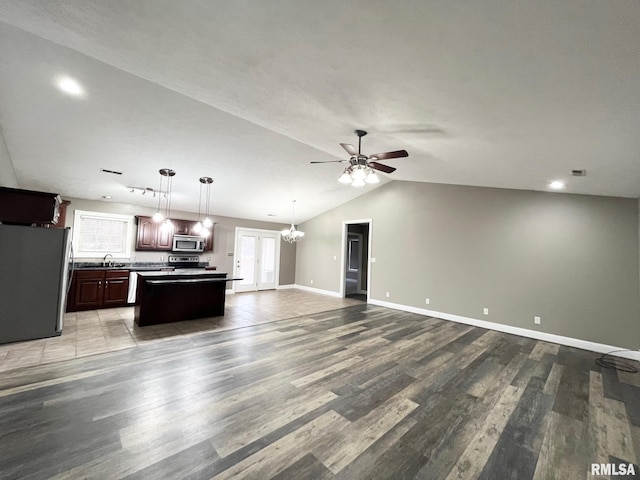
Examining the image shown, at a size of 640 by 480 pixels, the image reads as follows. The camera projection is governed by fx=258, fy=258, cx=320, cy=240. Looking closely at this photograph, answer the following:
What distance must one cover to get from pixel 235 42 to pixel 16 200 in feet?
13.2

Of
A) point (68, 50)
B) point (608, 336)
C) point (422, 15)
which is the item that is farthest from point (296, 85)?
point (608, 336)

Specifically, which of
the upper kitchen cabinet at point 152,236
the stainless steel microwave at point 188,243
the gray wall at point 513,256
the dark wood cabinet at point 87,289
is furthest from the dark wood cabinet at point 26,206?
the gray wall at point 513,256

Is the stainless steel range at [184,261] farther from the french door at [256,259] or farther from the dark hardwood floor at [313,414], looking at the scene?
the dark hardwood floor at [313,414]

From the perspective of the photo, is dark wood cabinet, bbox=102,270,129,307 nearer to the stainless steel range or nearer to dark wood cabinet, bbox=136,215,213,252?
dark wood cabinet, bbox=136,215,213,252

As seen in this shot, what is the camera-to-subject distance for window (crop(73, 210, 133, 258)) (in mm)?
5961

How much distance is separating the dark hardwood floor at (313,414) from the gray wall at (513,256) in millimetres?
1079

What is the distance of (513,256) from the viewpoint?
Answer: 4.88m

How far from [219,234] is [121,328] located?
4.04 m

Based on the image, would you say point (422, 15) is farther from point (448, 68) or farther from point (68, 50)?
point (68, 50)

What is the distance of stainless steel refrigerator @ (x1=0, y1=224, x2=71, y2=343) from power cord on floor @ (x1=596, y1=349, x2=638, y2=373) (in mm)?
7808

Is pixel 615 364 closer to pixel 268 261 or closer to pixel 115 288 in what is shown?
pixel 268 261

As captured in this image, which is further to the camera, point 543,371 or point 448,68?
point 543,371

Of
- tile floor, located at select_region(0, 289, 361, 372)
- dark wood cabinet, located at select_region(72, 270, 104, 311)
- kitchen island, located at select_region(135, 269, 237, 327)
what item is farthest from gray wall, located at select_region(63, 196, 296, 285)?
kitchen island, located at select_region(135, 269, 237, 327)

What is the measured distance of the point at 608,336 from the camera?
4000 mm
